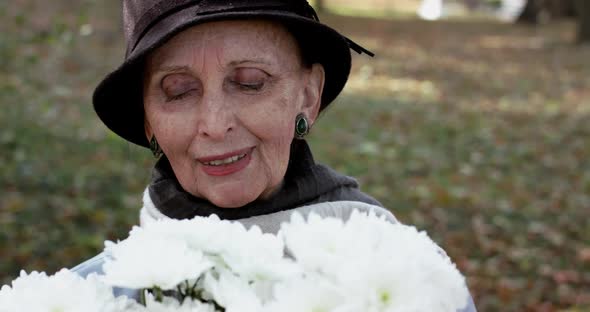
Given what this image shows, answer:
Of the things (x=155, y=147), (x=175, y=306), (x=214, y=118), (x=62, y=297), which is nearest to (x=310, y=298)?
(x=175, y=306)

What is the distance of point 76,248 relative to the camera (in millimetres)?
5230

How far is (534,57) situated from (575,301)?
530 inches

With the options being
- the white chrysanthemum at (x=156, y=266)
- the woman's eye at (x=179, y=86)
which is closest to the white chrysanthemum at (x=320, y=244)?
the white chrysanthemum at (x=156, y=266)

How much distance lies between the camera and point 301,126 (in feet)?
6.78

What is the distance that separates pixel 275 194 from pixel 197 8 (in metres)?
0.54

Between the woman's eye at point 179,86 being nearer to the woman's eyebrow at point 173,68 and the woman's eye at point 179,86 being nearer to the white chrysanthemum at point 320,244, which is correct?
the woman's eyebrow at point 173,68

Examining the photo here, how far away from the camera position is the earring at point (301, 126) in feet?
6.73

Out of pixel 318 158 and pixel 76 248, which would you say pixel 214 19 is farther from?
pixel 318 158

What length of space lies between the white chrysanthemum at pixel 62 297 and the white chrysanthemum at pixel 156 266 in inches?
1.9

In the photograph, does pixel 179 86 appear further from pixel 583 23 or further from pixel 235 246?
pixel 583 23

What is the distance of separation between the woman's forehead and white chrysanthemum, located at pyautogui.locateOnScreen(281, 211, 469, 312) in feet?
2.58

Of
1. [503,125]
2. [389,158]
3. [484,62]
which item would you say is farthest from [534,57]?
[389,158]

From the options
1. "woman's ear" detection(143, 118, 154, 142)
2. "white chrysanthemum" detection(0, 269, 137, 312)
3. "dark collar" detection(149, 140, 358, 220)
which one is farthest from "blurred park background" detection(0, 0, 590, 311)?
"white chrysanthemum" detection(0, 269, 137, 312)

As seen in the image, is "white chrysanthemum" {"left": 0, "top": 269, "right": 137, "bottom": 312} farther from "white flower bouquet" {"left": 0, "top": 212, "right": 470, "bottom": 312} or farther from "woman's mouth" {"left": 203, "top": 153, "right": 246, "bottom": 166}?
"woman's mouth" {"left": 203, "top": 153, "right": 246, "bottom": 166}
